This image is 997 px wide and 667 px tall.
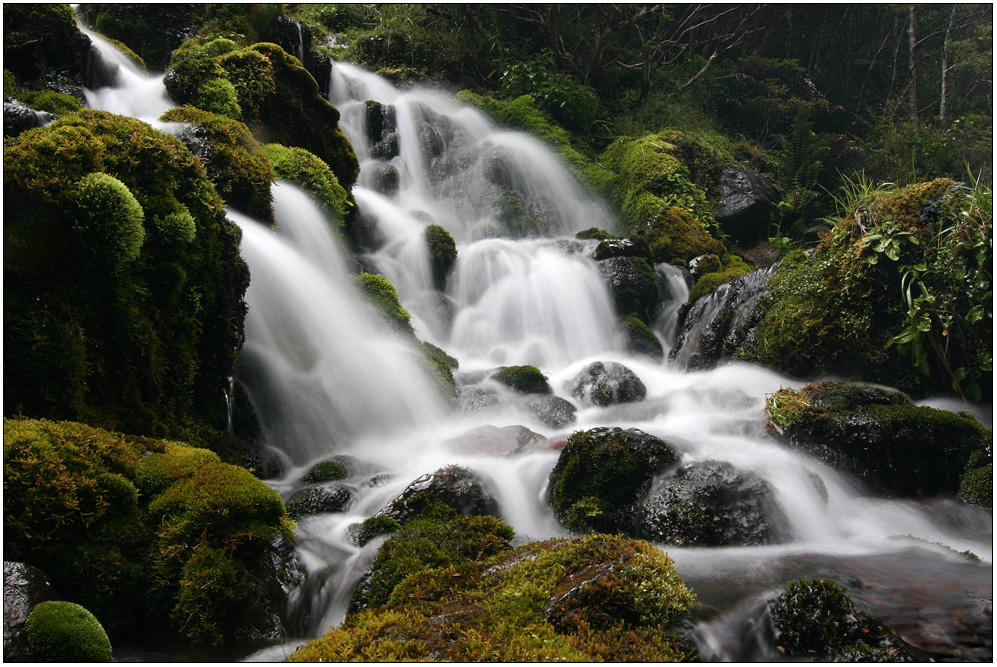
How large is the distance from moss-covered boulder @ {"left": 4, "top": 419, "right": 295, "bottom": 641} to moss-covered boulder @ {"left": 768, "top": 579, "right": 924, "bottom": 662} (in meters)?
3.29

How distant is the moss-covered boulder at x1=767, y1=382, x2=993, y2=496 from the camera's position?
21.3 ft

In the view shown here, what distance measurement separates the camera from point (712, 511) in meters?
5.54

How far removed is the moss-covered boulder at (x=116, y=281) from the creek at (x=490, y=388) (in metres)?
1.37

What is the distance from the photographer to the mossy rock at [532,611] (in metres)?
3.22

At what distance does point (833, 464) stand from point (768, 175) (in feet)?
44.6

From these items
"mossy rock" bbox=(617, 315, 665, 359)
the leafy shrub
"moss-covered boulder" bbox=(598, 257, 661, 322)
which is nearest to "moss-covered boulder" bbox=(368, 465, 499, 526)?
the leafy shrub

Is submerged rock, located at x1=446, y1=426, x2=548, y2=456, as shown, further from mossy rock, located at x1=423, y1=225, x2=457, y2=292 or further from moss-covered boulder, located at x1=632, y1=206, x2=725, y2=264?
moss-covered boulder, located at x1=632, y1=206, x2=725, y2=264

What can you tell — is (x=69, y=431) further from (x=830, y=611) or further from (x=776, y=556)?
(x=776, y=556)

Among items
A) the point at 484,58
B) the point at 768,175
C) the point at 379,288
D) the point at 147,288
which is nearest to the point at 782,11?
the point at 768,175

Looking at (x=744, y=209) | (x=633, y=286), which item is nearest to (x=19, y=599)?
(x=633, y=286)

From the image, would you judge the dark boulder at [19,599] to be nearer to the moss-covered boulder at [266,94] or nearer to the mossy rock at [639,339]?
the moss-covered boulder at [266,94]

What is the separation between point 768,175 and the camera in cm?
1806

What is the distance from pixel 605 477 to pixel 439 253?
776 centimetres

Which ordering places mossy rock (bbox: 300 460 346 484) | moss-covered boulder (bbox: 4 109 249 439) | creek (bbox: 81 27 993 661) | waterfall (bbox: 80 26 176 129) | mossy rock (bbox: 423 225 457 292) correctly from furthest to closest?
mossy rock (bbox: 423 225 457 292)
waterfall (bbox: 80 26 176 129)
mossy rock (bbox: 300 460 346 484)
moss-covered boulder (bbox: 4 109 249 439)
creek (bbox: 81 27 993 661)
